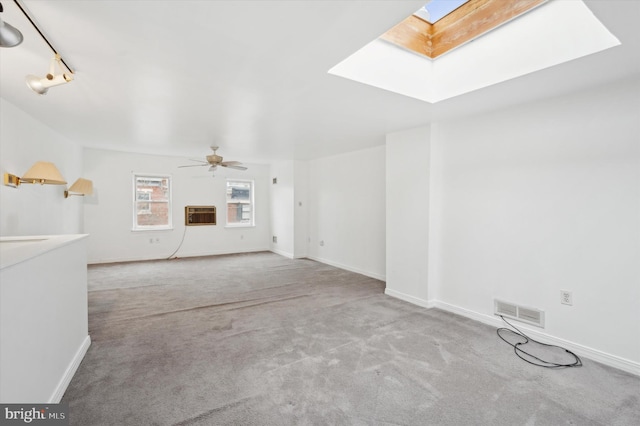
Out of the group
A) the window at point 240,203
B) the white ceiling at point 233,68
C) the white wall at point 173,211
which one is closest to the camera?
the white ceiling at point 233,68

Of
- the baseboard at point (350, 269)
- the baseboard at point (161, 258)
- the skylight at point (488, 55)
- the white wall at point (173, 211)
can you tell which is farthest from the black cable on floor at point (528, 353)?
the white wall at point (173, 211)

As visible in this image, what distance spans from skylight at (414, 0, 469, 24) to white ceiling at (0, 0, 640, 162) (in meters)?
0.75

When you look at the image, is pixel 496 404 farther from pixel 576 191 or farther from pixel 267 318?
pixel 267 318

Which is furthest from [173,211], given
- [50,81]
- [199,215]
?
[50,81]

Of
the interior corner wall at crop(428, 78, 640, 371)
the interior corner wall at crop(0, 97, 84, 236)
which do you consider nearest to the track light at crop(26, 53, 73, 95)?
the interior corner wall at crop(0, 97, 84, 236)

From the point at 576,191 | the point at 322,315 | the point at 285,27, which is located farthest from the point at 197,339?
the point at 576,191

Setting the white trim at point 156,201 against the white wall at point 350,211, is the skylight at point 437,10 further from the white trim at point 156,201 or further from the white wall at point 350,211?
the white trim at point 156,201

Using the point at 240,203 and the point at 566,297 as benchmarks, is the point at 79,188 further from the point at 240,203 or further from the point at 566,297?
the point at 566,297

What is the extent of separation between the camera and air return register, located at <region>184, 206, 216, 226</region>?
7176 mm

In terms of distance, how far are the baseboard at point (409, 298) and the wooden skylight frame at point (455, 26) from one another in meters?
2.91

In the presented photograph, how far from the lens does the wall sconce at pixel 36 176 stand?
3.18 m

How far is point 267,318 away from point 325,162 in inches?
162

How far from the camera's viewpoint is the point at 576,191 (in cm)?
267

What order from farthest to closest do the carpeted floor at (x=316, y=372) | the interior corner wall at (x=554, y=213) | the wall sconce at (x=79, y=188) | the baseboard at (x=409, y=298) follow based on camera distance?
the wall sconce at (x=79, y=188) < the baseboard at (x=409, y=298) < the interior corner wall at (x=554, y=213) < the carpeted floor at (x=316, y=372)
